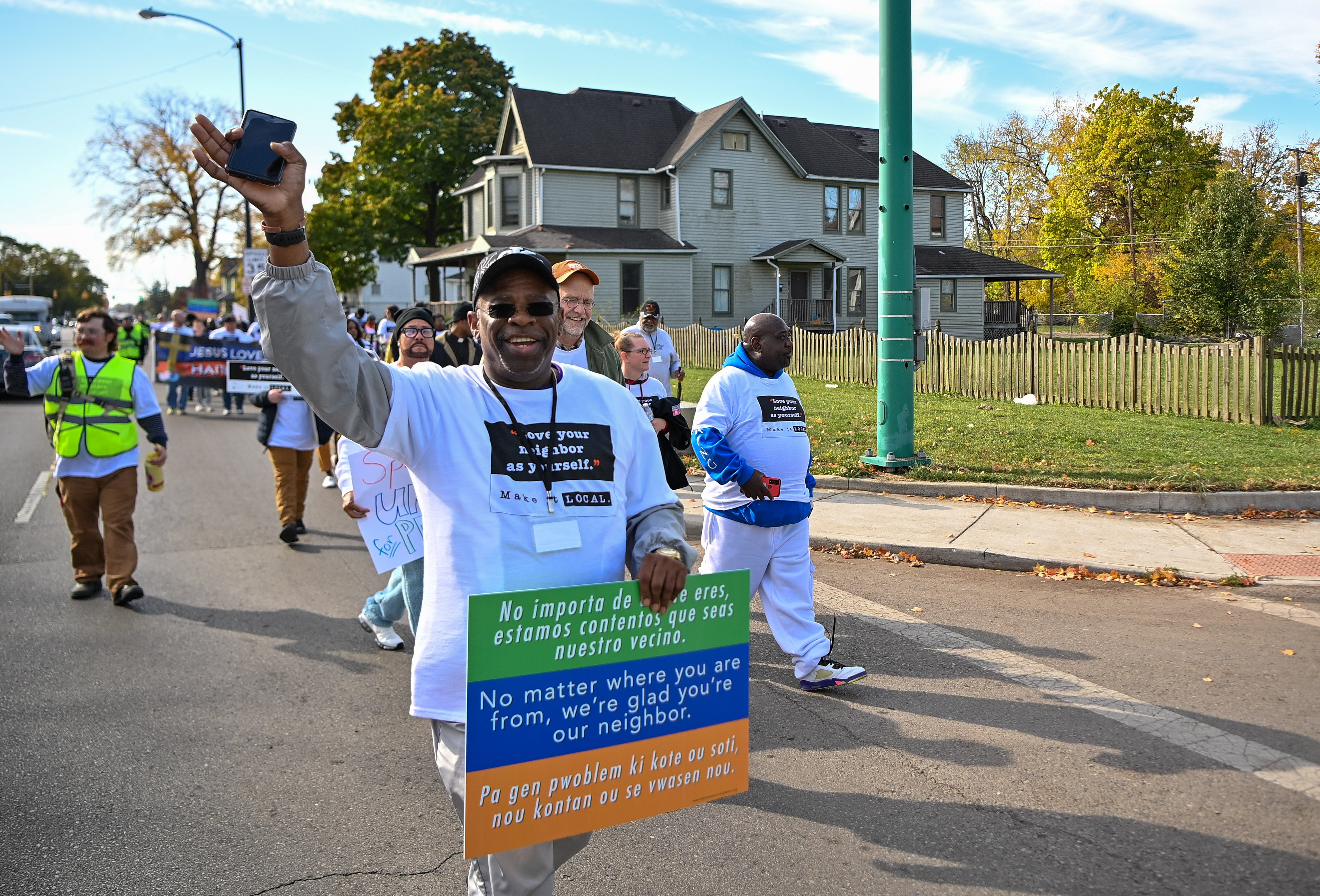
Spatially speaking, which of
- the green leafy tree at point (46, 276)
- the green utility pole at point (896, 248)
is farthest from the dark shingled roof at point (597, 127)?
the green leafy tree at point (46, 276)

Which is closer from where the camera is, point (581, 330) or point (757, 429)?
point (757, 429)

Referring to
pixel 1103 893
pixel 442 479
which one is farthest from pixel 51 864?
pixel 1103 893

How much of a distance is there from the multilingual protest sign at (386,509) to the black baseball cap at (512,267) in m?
3.08

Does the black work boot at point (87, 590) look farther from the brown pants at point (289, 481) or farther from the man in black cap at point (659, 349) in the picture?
the man in black cap at point (659, 349)

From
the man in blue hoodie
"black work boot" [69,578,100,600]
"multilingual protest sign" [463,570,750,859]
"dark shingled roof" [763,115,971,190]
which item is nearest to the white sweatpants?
the man in blue hoodie

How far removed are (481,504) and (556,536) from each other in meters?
0.20

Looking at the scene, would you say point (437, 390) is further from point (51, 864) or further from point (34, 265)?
point (34, 265)

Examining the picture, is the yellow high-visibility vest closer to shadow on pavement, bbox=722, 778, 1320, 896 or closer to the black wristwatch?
shadow on pavement, bbox=722, 778, 1320, 896

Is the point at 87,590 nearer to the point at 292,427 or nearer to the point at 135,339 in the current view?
the point at 292,427

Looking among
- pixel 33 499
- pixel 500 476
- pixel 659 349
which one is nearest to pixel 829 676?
pixel 500 476

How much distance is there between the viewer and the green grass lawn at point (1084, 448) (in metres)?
10.4

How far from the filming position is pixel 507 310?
258cm

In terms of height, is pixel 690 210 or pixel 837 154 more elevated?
pixel 837 154

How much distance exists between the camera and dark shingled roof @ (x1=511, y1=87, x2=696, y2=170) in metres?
36.1
